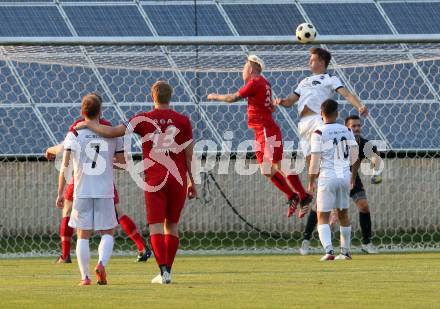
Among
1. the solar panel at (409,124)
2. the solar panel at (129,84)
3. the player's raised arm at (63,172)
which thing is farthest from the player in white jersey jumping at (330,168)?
the solar panel at (129,84)

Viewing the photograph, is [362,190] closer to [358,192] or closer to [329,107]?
[358,192]

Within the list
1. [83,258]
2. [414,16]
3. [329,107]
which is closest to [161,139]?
[83,258]

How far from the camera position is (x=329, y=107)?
15109 mm

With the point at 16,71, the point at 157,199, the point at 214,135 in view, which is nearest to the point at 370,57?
the point at 214,135

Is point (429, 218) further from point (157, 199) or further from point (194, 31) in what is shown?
point (157, 199)

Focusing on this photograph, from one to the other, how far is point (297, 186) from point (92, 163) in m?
5.03

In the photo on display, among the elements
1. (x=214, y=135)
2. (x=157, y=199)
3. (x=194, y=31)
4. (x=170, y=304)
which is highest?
(x=194, y=31)

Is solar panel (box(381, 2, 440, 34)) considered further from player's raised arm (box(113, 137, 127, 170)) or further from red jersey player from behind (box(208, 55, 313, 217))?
player's raised arm (box(113, 137, 127, 170))

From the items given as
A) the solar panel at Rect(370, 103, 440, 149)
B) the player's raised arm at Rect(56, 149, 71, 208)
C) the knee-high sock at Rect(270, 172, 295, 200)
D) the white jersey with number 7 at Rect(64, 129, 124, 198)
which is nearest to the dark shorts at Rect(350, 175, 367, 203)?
the knee-high sock at Rect(270, 172, 295, 200)

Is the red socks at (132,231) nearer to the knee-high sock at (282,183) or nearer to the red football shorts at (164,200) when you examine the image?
the knee-high sock at (282,183)

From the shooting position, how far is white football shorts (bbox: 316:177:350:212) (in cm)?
1555

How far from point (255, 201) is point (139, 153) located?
6.59 ft

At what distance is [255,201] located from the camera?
20.7 metres

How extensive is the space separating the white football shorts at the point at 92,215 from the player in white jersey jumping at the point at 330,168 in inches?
159
